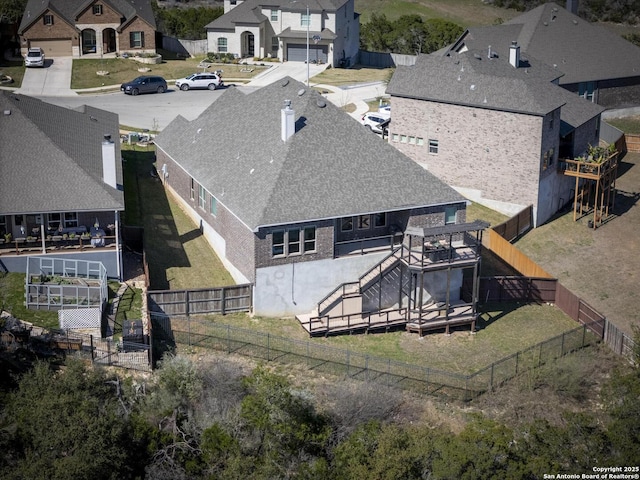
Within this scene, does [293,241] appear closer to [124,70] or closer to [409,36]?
[124,70]

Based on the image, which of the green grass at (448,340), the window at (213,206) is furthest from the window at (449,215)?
the window at (213,206)

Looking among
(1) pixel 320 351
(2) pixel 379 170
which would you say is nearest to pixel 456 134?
(2) pixel 379 170

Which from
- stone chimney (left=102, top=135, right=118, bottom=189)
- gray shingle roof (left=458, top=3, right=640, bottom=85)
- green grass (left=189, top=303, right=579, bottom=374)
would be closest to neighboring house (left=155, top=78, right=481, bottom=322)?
green grass (left=189, top=303, right=579, bottom=374)

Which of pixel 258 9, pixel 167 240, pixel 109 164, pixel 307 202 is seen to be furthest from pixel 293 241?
pixel 258 9

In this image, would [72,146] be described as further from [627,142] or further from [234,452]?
[627,142]

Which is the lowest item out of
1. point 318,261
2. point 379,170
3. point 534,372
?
point 534,372

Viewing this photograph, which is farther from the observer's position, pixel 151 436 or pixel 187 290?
pixel 187 290

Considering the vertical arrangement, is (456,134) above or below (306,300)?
above
